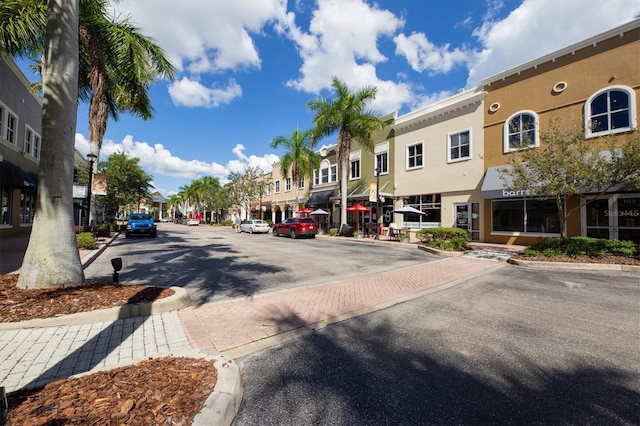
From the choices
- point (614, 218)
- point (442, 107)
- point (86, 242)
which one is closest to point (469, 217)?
point (614, 218)

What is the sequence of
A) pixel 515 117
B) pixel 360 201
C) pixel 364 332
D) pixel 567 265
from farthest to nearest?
1. pixel 360 201
2. pixel 515 117
3. pixel 567 265
4. pixel 364 332

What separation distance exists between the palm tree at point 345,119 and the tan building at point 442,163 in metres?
2.80

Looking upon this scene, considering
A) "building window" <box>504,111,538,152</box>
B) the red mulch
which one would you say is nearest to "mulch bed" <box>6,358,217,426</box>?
the red mulch

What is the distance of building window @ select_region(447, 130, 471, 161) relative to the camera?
18.7 m

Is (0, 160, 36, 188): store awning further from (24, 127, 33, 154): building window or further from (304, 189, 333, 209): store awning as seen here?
(304, 189, 333, 209): store awning

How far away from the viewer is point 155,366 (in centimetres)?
315

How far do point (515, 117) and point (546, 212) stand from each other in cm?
550

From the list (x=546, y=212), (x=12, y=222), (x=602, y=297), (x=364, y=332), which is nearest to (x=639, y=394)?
(x=364, y=332)

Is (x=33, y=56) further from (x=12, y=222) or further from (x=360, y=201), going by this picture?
(x=360, y=201)

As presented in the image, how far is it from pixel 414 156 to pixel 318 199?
10.7 m

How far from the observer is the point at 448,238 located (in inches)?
561

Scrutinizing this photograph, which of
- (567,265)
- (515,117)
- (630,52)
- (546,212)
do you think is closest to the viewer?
(567,265)

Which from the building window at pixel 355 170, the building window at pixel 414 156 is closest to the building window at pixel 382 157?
the building window at pixel 414 156

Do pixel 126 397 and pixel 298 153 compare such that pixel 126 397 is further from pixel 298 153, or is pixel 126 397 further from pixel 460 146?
pixel 298 153
